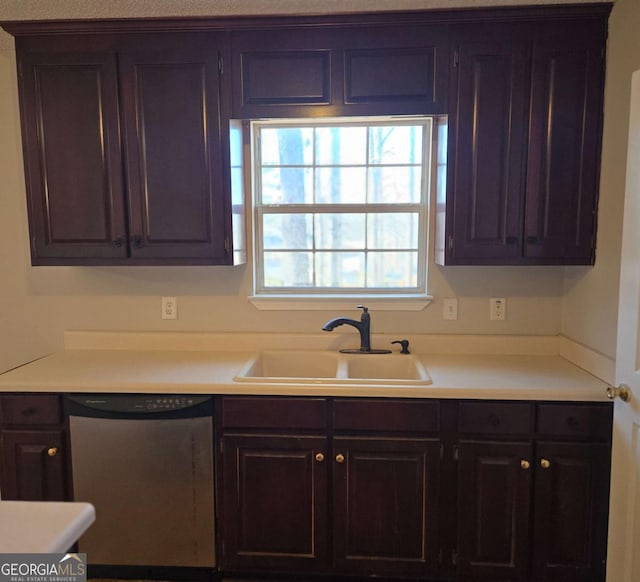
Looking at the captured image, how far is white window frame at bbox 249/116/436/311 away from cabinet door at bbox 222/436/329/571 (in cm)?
80

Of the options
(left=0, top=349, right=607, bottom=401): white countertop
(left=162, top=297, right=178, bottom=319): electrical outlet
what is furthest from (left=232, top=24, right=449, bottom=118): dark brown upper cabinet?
(left=0, top=349, right=607, bottom=401): white countertop

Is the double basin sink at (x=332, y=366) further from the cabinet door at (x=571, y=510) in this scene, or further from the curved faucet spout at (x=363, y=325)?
the cabinet door at (x=571, y=510)

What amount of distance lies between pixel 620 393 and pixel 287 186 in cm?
181

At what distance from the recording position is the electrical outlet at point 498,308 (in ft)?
7.89

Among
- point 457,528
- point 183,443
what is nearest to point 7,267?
point 183,443

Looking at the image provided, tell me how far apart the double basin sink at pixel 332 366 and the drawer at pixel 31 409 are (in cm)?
79

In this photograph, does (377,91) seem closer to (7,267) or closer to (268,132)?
(268,132)

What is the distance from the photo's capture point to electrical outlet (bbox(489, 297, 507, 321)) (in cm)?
240

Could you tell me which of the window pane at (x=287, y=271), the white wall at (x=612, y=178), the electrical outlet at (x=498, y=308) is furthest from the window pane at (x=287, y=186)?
the white wall at (x=612, y=178)

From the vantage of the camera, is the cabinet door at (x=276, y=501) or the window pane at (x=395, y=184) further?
the window pane at (x=395, y=184)

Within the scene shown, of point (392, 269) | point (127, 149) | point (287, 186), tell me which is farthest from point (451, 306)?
point (127, 149)

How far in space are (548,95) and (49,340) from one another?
9.24 ft

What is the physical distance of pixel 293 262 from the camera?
2.58 m

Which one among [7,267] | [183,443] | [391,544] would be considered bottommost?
[391,544]
